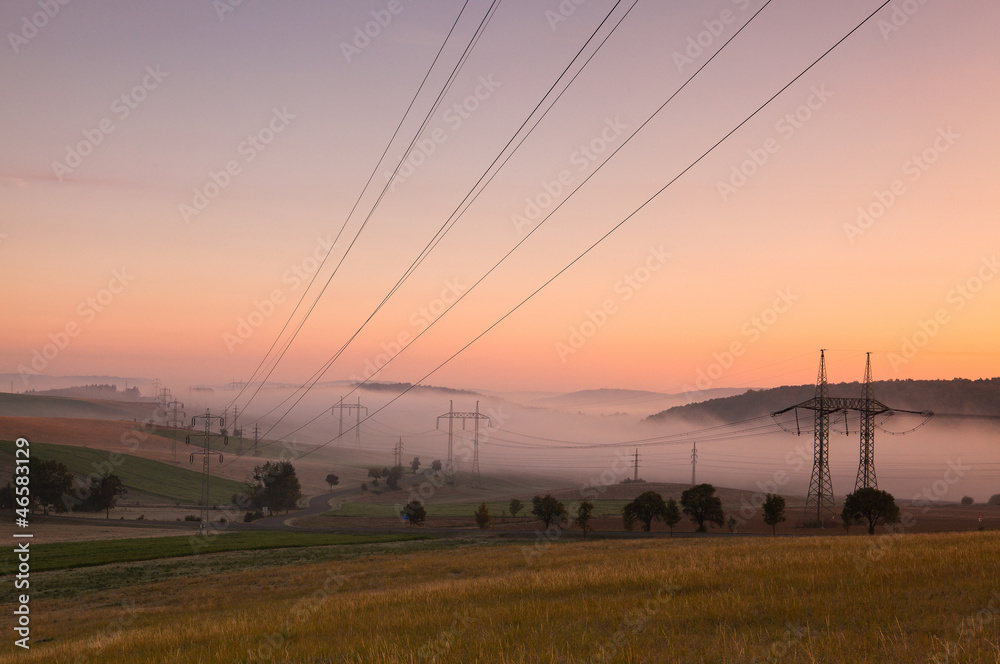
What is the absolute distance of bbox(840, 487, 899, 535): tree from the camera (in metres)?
89.1

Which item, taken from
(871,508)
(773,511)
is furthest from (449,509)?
(871,508)

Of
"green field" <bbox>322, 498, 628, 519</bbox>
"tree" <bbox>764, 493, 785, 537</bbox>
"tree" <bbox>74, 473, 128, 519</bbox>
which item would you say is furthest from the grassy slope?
"tree" <bbox>764, 493, 785, 537</bbox>

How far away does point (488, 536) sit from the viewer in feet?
306

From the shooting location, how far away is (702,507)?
4008 inches

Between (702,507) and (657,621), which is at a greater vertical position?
(657,621)

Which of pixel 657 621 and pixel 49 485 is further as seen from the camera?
pixel 49 485

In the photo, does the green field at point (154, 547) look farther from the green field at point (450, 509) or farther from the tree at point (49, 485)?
the green field at point (450, 509)

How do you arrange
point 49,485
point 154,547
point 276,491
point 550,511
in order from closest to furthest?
point 154,547 < point 550,511 < point 49,485 < point 276,491

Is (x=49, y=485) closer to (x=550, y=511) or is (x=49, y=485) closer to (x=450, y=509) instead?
(x=450, y=509)

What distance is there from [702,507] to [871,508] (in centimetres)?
2278

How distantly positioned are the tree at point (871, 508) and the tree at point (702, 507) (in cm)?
1766

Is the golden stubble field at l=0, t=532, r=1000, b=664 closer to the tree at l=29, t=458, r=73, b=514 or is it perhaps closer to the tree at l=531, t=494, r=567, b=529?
the tree at l=531, t=494, r=567, b=529

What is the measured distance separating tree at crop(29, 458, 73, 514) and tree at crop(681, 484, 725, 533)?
12467cm

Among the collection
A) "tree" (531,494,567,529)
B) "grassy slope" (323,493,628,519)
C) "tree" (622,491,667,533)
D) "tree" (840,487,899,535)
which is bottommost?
"grassy slope" (323,493,628,519)
